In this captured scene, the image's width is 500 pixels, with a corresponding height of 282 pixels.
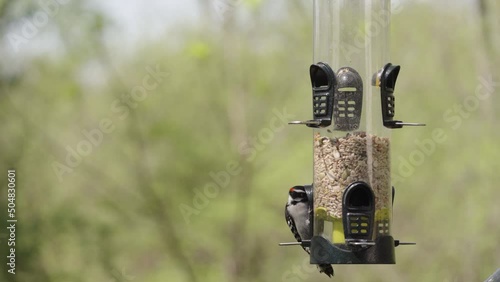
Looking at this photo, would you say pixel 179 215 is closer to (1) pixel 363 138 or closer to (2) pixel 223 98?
(2) pixel 223 98

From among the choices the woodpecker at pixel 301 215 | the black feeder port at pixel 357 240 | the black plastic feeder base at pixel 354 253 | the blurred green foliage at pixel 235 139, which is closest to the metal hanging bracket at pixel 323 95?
the black feeder port at pixel 357 240

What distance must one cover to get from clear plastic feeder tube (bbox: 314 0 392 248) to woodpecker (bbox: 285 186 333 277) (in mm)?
271

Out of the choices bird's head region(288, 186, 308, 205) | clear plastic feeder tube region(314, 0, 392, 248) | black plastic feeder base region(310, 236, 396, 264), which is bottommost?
black plastic feeder base region(310, 236, 396, 264)

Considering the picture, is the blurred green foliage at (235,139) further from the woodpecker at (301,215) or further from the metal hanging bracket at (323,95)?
the metal hanging bracket at (323,95)

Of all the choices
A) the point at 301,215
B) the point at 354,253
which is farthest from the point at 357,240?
the point at 301,215

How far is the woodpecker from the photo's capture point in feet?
19.7

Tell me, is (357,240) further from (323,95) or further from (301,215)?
(323,95)

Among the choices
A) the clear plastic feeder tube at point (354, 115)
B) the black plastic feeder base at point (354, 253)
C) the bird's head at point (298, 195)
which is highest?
the clear plastic feeder tube at point (354, 115)

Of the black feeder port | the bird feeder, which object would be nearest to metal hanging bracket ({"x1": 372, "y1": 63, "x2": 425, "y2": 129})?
the bird feeder

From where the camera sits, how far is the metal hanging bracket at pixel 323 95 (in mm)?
5684

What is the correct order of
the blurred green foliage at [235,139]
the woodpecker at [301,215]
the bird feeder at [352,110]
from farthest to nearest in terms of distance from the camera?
1. the blurred green foliage at [235,139]
2. the woodpecker at [301,215]
3. the bird feeder at [352,110]

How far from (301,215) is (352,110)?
0.90 meters

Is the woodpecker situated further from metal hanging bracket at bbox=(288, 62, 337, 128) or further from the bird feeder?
metal hanging bracket at bbox=(288, 62, 337, 128)

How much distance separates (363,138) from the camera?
18.7ft
